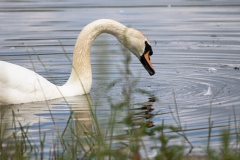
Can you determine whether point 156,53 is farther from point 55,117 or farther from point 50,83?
point 55,117

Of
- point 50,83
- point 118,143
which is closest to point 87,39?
point 50,83

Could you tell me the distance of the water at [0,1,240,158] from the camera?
6.95 metres

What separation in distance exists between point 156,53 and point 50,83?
3.52m

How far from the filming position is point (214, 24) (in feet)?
46.0

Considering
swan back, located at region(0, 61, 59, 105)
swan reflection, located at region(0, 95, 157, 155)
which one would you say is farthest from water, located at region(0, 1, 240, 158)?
swan back, located at region(0, 61, 59, 105)

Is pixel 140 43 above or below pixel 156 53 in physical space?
above

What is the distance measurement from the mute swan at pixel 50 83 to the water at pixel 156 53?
0.14m

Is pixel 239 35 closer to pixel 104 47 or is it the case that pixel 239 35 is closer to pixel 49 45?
pixel 49 45

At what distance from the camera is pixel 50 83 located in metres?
8.02

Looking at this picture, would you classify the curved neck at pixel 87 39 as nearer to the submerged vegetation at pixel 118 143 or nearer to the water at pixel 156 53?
the water at pixel 156 53

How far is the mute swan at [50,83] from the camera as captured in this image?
7.70 m

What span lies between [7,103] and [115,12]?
810 centimetres

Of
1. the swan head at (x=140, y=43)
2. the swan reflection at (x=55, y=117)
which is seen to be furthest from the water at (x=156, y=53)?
the swan head at (x=140, y=43)

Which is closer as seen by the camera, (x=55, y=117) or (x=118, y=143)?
(x=118, y=143)
